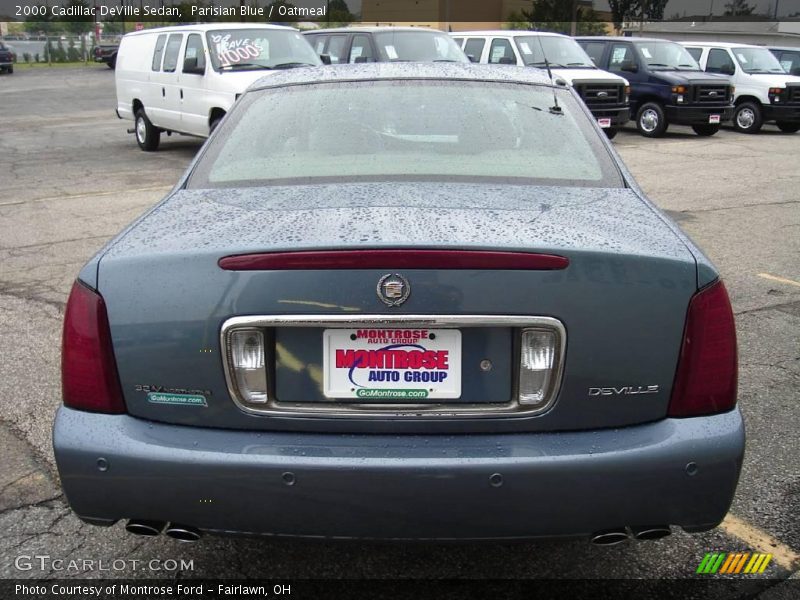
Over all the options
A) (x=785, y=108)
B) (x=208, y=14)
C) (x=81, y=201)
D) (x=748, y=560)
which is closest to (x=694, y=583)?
(x=748, y=560)

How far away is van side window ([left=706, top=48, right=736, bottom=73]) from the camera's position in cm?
1903

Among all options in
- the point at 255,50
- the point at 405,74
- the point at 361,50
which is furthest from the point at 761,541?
the point at 361,50

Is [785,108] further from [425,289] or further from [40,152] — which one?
[425,289]

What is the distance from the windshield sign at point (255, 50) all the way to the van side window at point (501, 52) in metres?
5.66

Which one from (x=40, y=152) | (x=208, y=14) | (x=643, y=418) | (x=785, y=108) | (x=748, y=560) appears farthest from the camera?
(x=208, y=14)

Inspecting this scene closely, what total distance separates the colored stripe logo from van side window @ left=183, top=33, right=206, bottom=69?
1106 centimetres

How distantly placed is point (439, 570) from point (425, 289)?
1.18 m

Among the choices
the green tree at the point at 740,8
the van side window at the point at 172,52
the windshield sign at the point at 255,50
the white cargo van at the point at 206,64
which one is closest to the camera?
the white cargo van at the point at 206,64

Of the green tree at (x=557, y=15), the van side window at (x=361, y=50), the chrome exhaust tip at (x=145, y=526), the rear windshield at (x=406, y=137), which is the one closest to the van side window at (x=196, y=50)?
the van side window at (x=361, y=50)

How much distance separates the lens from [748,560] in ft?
9.93

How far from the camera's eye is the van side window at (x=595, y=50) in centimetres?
1858

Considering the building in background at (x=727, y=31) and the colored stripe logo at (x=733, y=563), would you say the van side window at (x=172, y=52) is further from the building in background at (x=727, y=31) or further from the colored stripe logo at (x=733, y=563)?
the building in background at (x=727, y=31)

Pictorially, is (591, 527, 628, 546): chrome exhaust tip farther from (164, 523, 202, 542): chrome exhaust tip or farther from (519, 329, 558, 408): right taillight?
(164, 523, 202, 542): chrome exhaust tip

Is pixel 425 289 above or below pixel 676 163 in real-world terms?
above
